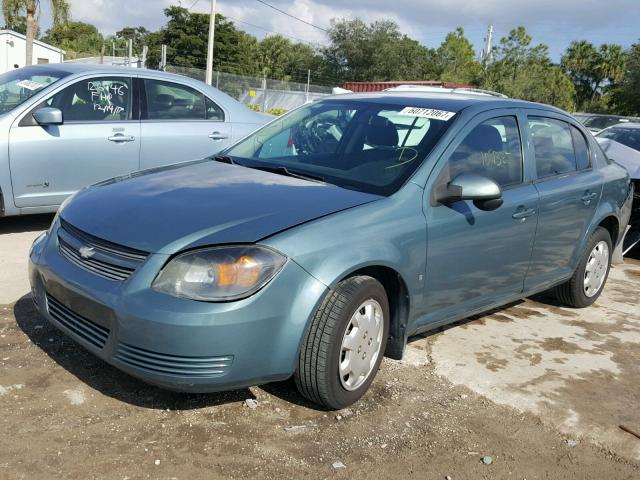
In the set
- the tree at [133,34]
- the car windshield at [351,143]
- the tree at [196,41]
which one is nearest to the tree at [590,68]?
the tree at [196,41]

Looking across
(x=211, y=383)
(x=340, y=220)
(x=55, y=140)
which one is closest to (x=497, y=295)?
(x=340, y=220)

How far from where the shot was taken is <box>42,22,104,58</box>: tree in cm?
6739

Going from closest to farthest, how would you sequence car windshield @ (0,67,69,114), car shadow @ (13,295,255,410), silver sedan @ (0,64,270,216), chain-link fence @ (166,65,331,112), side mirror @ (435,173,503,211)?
car shadow @ (13,295,255,410)
side mirror @ (435,173,503,211)
silver sedan @ (0,64,270,216)
car windshield @ (0,67,69,114)
chain-link fence @ (166,65,331,112)

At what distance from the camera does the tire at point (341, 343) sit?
3.12 m

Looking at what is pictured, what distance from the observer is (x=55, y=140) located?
236 inches

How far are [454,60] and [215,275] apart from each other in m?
59.6

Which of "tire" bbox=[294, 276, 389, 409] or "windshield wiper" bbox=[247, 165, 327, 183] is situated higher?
"windshield wiper" bbox=[247, 165, 327, 183]

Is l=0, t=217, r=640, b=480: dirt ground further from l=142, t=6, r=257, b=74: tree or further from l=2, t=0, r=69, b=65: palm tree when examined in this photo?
l=142, t=6, r=257, b=74: tree

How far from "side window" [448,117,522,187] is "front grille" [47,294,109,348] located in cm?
211

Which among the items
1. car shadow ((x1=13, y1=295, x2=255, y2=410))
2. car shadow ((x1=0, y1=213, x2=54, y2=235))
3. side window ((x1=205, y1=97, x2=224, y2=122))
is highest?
side window ((x1=205, y1=97, x2=224, y2=122))

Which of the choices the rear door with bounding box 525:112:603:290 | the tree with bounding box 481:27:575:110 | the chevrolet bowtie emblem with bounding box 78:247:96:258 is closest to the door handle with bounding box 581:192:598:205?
the rear door with bounding box 525:112:603:290

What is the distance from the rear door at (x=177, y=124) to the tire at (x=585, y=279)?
3.74m

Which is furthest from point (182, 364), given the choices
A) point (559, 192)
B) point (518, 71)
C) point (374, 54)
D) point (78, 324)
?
point (374, 54)

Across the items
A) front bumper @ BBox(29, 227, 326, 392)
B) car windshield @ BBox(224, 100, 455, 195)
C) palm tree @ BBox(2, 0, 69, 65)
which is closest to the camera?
front bumper @ BBox(29, 227, 326, 392)
